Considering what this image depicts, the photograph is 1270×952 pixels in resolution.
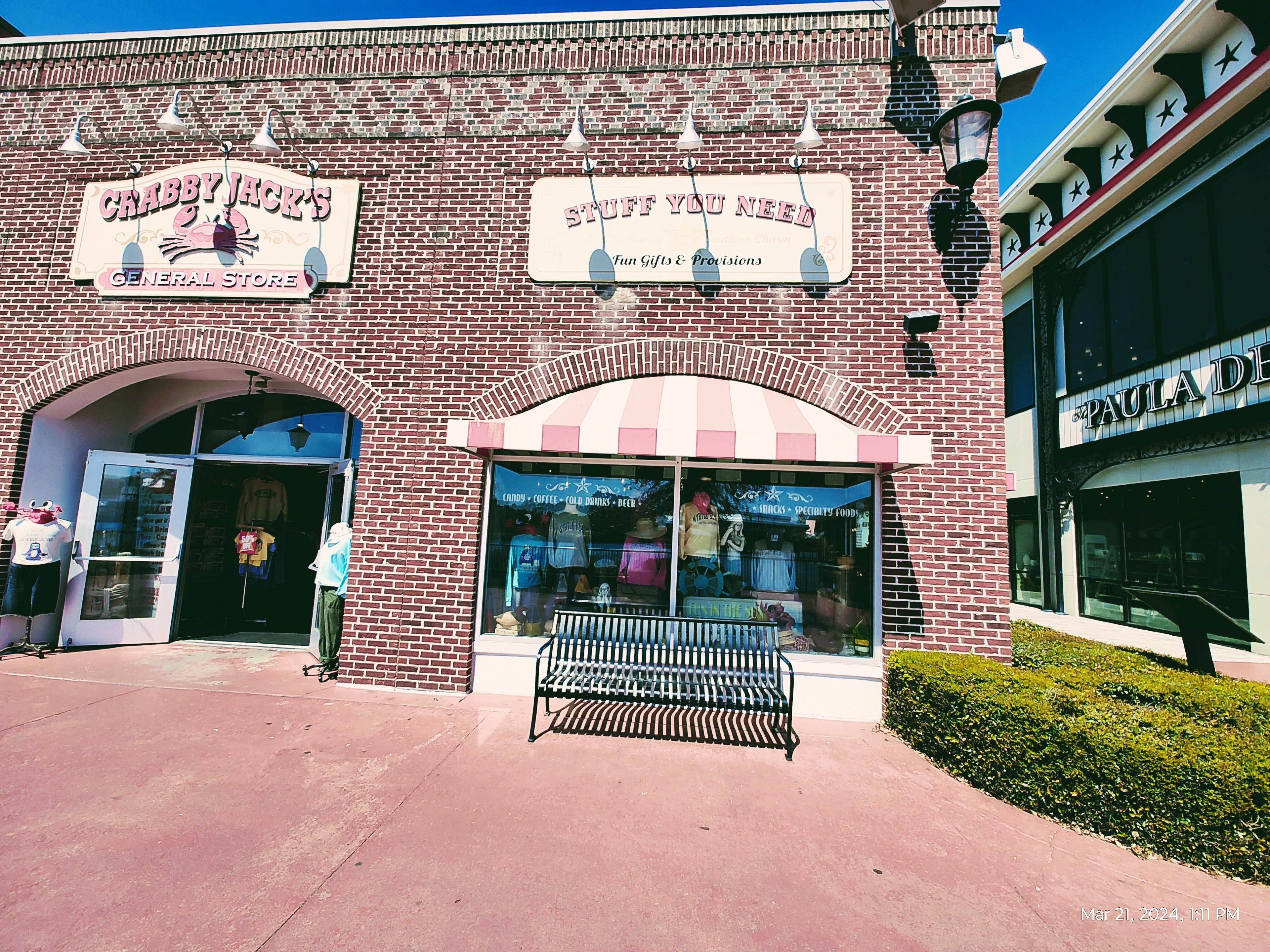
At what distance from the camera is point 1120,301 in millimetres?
11484

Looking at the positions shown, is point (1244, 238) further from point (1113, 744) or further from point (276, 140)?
point (276, 140)

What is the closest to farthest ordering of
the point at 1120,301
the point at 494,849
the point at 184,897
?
the point at 184,897 < the point at 494,849 < the point at 1120,301

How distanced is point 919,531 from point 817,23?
5.50 metres

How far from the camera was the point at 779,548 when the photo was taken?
607cm

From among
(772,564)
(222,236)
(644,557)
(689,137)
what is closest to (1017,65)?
(689,137)

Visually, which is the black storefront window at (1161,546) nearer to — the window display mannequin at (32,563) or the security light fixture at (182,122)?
the security light fixture at (182,122)

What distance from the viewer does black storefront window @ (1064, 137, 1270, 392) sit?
8672mm

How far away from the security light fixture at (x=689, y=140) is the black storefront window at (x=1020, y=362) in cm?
1188

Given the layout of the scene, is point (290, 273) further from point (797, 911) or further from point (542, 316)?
point (797, 911)

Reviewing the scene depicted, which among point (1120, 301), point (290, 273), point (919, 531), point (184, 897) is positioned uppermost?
point (1120, 301)

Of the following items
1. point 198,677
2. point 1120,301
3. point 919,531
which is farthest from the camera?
point 1120,301

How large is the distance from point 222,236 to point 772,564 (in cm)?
711

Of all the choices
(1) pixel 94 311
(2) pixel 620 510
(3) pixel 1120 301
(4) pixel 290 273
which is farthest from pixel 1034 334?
(1) pixel 94 311

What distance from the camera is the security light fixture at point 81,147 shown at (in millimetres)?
6301
